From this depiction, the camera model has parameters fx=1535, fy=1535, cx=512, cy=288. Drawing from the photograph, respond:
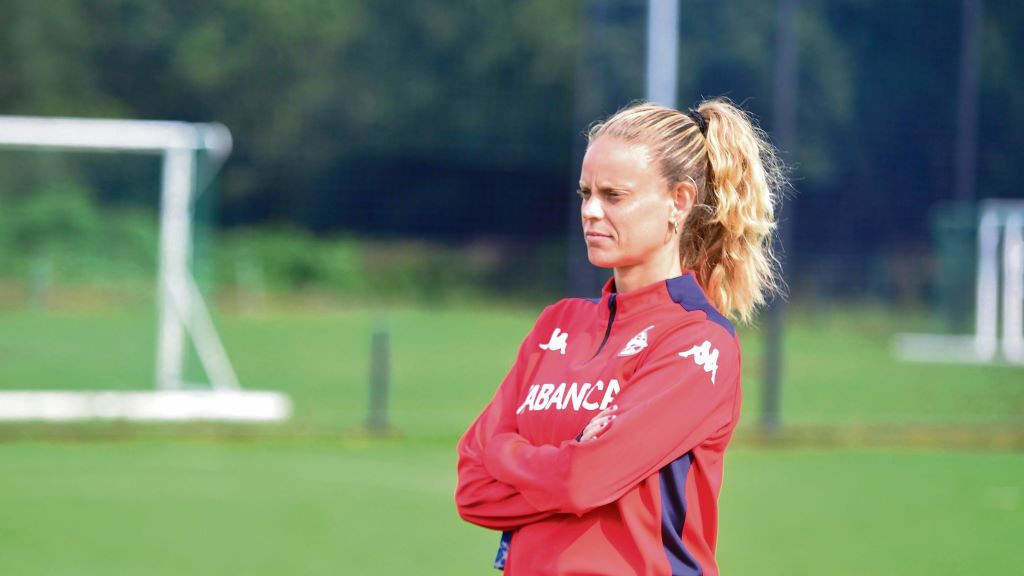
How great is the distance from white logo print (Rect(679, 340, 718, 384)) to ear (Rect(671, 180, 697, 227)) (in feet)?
0.82

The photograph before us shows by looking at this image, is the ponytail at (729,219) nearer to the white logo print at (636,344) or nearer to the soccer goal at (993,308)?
the white logo print at (636,344)

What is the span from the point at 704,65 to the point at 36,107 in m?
22.3

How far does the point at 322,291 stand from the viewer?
1155 inches

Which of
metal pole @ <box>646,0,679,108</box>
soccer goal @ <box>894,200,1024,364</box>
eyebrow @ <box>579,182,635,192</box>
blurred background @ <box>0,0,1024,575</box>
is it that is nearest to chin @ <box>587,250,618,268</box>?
eyebrow @ <box>579,182,635,192</box>

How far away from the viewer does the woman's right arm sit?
2621mm

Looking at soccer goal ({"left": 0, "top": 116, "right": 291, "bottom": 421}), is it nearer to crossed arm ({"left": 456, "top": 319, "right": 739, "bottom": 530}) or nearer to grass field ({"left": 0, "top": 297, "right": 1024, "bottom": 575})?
grass field ({"left": 0, "top": 297, "right": 1024, "bottom": 575})

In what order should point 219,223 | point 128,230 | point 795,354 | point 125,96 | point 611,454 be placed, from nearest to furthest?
point 611,454 < point 128,230 < point 795,354 < point 219,223 < point 125,96

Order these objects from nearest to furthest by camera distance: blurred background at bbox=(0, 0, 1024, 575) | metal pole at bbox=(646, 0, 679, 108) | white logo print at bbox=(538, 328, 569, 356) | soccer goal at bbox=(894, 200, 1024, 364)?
white logo print at bbox=(538, 328, 569, 356) < blurred background at bbox=(0, 0, 1024, 575) < metal pole at bbox=(646, 0, 679, 108) < soccer goal at bbox=(894, 200, 1024, 364)

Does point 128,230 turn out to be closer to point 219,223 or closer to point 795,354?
point 795,354

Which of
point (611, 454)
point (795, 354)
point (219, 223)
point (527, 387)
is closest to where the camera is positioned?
point (611, 454)

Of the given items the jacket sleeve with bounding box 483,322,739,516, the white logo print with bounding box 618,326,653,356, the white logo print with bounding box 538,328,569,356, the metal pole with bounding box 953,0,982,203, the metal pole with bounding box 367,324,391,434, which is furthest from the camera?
the metal pole with bounding box 953,0,982,203

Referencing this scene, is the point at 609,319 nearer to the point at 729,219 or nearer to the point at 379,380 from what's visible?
the point at 729,219

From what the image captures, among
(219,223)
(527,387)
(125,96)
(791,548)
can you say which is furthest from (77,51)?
(527,387)

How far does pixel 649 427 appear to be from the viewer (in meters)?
2.47
